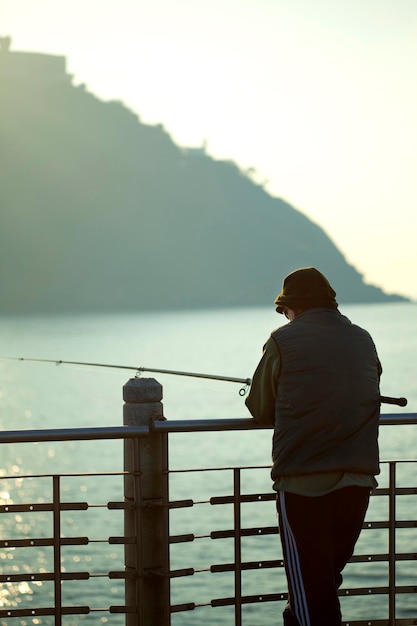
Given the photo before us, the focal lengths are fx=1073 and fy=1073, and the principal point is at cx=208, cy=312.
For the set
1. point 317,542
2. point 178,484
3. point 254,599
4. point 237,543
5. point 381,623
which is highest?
point 317,542

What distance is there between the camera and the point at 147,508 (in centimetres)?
481

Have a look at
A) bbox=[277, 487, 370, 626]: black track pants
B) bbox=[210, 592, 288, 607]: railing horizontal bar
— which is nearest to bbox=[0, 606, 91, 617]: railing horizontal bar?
bbox=[210, 592, 288, 607]: railing horizontal bar

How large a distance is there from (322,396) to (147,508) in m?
1.19

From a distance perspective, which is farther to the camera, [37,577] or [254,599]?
[254,599]

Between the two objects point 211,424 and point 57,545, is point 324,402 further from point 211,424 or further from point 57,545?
point 57,545

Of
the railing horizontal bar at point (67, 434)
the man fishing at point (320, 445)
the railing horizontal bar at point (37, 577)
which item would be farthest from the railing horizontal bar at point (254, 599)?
the railing horizontal bar at point (67, 434)

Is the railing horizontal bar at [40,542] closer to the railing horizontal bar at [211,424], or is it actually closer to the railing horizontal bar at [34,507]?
the railing horizontal bar at [34,507]

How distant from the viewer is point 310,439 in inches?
158

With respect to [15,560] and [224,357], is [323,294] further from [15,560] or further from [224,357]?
[224,357]

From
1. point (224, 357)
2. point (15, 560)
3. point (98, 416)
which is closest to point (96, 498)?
point (15, 560)

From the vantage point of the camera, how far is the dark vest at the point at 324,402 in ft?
13.2

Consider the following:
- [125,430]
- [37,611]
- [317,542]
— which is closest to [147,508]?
[125,430]

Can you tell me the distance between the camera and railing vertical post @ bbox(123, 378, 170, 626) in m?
4.79

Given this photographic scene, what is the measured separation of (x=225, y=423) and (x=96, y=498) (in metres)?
30.8
